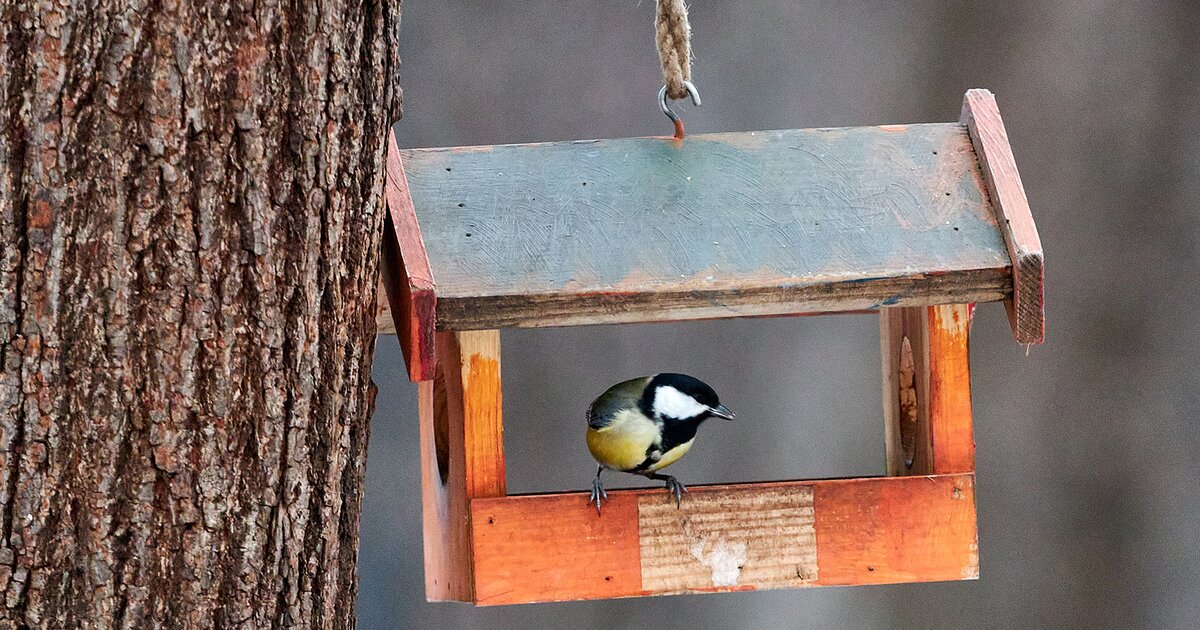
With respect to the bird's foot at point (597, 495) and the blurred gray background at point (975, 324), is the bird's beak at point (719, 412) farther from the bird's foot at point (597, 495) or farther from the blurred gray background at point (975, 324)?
the blurred gray background at point (975, 324)

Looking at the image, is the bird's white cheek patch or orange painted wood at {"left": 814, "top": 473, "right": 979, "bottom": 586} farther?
the bird's white cheek patch

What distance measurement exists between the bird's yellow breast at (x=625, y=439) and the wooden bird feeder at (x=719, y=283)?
374 millimetres

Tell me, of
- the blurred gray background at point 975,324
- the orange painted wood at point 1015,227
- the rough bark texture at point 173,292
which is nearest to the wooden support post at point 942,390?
the orange painted wood at point 1015,227

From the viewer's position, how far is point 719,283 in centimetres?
202

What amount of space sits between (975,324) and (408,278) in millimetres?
3546

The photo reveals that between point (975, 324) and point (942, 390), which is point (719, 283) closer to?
point (942, 390)

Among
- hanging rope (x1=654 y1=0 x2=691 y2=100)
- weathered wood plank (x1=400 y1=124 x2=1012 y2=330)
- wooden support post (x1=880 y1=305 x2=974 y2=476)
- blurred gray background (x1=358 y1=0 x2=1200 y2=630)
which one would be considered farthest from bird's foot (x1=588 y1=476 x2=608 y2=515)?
blurred gray background (x1=358 y1=0 x2=1200 y2=630)

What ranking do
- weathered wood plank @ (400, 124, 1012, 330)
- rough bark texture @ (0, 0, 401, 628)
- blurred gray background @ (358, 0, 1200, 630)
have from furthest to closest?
blurred gray background @ (358, 0, 1200, 630) < weathered wood plank @ (400, 124, 1012, 330) < rough bark texture @ (0, 0, 401, 628)

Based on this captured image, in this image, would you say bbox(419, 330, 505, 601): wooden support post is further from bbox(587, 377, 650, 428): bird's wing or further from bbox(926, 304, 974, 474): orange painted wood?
bbox(926, 304, 974, 474): orange painted wood

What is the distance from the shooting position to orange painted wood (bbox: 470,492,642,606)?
2176mm

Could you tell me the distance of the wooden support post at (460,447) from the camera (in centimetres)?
217

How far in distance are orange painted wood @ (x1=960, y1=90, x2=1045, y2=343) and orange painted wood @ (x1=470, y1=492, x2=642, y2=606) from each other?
68cm

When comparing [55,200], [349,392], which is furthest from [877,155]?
[55,200]

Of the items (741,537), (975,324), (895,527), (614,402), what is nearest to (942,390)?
(895,527)
